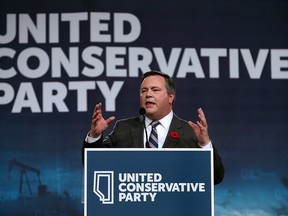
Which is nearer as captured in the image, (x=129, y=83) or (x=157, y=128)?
(x=157, y=128)

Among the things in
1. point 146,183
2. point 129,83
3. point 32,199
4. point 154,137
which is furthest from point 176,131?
point 32,199

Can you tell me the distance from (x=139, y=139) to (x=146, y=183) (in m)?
0.55

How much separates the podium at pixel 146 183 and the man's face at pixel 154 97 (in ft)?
2.15

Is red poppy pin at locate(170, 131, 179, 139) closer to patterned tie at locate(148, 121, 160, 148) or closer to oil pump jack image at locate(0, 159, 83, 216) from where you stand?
patterned tie at locate(148, 121, 160, 148)

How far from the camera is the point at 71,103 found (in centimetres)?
488

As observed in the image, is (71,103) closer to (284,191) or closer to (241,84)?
(241,84)

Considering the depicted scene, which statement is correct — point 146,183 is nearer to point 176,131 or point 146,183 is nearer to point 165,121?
point 176,131

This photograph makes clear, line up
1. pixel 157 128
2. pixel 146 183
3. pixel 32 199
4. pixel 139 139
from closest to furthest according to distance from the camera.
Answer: pixel 146 183
pixel 139 139
pixel 157 128
pixel 32 199

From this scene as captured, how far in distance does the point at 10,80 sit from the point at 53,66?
1.16ft

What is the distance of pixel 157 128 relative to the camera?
9.33 feet

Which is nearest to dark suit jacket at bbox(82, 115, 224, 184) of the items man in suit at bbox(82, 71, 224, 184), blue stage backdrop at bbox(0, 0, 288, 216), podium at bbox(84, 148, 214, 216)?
man in suit at bbox(82, 71, 224, 184)

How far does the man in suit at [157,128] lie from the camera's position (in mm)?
2635

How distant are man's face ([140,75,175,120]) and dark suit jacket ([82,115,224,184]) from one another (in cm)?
6

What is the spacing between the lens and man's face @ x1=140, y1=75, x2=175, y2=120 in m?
2.84
